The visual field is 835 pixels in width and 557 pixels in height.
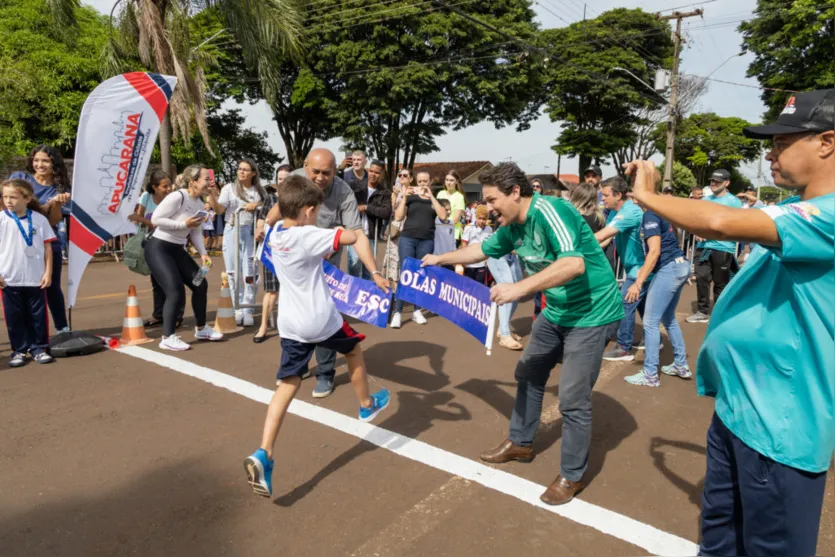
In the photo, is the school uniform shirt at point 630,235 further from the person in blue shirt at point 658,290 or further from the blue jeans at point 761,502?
the blue jeans at point 761,502

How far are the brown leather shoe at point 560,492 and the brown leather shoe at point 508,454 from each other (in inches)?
17.0

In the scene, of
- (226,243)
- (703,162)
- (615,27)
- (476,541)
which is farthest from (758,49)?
(476,541)

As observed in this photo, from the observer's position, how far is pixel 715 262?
345 inches

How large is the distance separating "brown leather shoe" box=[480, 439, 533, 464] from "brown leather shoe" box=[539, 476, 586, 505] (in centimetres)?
43

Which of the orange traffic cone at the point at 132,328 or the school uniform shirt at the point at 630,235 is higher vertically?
the school uniform shirt at the point at 630,235

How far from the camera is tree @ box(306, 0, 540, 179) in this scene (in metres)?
27.9

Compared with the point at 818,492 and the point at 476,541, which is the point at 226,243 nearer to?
the point at 476,541

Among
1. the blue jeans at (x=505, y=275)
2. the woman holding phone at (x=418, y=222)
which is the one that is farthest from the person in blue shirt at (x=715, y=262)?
the woman holding phone at (x=418, y=222)

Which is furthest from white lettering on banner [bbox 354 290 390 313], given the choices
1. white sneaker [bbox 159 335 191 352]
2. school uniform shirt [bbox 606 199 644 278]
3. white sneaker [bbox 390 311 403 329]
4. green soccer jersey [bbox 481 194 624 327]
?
white sneaker [bbox 390 311 403 329]

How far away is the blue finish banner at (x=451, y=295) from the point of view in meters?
3.89

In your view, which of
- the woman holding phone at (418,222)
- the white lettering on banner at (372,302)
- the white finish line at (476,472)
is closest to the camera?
the white finish line at (476,472)

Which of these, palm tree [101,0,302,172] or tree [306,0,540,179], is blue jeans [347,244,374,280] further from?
tree [306,0,540,179]

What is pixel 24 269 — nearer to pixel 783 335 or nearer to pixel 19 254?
pixel 19 254

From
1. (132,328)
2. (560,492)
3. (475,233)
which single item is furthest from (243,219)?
(560,492)
